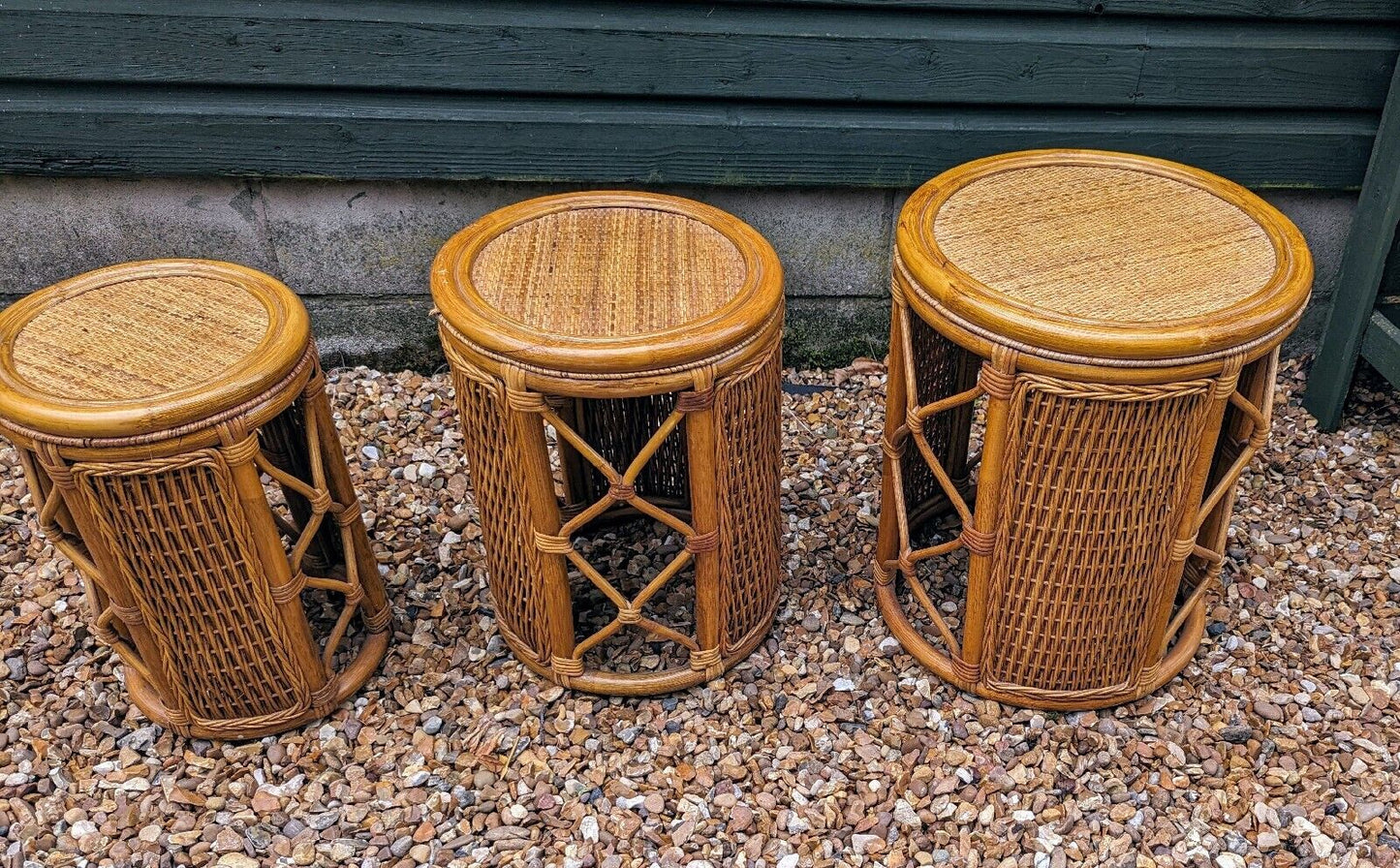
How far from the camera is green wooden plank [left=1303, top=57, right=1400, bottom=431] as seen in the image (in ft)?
A: 8.71

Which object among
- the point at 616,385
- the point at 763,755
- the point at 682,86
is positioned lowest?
the point at 763,755

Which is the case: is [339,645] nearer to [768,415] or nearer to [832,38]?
[768,415]

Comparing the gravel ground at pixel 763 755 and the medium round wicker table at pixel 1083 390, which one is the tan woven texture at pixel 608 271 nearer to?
the medium round wicker table at pixel 1083 390

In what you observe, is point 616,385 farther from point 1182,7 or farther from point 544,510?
point 1182,7

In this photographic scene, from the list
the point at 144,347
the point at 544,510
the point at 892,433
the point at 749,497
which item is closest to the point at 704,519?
the point at 749,497

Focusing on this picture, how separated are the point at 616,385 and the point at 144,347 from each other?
2.62 feet

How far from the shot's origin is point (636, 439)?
2586mm

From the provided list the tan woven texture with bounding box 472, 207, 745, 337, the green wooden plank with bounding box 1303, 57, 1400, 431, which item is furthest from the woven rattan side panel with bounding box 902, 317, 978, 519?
the green wooden plank with bounding box 1303, 57, 1400, 431

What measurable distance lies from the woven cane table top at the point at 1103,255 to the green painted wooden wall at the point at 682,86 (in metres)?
0.57

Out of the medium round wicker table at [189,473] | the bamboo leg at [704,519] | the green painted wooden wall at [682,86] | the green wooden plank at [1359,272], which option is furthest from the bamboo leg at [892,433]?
the green wooden plank at [1359,272]

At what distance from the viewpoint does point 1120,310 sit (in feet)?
5.80

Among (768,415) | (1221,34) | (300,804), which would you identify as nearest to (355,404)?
(300,804)

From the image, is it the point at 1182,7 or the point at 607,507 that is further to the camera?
the point at 1182,7

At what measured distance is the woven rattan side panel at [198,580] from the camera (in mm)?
1825
